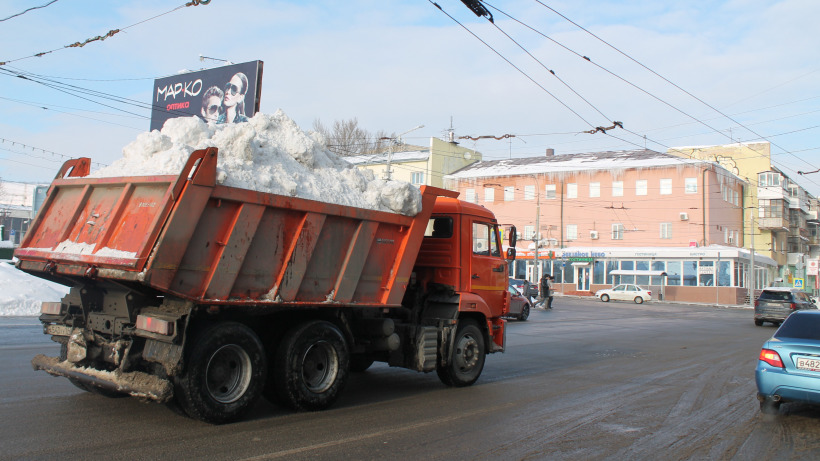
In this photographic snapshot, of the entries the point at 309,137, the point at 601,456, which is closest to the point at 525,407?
the point at 601,456

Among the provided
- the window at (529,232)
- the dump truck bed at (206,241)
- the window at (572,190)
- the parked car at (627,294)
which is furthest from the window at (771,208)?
the dump truck bed at (206,241)

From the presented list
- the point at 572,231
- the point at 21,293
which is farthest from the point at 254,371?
the point at 572,231

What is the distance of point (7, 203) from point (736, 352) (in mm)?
95721

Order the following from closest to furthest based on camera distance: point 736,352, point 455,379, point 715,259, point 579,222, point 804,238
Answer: point 455,379 < point 736,352 < point 715,259 < point 579,222 < point 804,238

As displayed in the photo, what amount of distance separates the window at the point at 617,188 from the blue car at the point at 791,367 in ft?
164

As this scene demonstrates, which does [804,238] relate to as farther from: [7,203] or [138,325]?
[7,203]


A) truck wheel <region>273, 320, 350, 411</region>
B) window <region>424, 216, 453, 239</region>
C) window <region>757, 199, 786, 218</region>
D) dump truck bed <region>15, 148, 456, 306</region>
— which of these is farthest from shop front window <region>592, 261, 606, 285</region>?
truck wheel <region>273, 320, 350, 411</region>

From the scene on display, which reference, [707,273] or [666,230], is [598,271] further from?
[707,273]

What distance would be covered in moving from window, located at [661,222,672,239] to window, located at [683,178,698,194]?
3.23 m

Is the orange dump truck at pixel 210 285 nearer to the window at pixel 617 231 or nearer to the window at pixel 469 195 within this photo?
Answer: the window at pixel 617 231

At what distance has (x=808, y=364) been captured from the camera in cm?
720

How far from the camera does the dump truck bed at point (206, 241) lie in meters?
5.94

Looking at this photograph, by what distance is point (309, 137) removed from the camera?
8094 millimetres

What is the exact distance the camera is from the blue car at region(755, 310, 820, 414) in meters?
7.15
